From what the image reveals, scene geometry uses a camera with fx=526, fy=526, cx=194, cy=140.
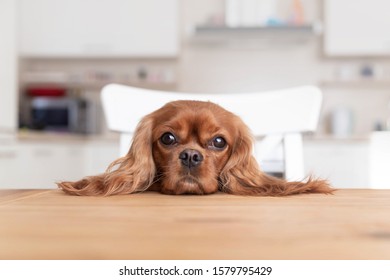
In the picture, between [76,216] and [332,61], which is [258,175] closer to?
[76,216]

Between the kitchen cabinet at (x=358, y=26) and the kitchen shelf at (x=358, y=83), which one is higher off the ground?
the kitchen cabinet at (x=358, y=26)

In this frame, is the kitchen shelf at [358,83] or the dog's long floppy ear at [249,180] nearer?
the dog's long floppy ear at [249,180]

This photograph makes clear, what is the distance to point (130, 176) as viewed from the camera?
1186mm

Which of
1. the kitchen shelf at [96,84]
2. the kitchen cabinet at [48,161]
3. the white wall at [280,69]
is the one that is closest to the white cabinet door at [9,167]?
the kitchen cabinet at [48,161]

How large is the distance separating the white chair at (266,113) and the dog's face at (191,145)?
18 cm

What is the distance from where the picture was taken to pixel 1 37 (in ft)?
13.2

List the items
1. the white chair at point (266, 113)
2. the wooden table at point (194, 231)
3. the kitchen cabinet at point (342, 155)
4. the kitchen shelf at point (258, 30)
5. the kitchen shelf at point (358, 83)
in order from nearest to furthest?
the wooden table at point (194, 231), the white chair at point (266, 113), the kitchen cabinet at point (342, 155), the kitchen shelf at point (258, 30), the kitchen shelf at point (358, 83)

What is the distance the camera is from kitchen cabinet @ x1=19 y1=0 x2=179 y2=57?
15.0ft

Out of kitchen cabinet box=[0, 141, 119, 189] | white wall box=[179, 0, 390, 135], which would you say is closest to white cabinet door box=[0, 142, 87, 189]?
kitchen cabinet box=[0, 141, 119, 189]

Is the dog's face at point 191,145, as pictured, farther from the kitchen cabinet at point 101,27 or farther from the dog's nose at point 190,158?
the kitchen cabinet at point 101,27

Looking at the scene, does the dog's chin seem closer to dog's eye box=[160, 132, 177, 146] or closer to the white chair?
dog's eye box=[160, 132, 177, 146]

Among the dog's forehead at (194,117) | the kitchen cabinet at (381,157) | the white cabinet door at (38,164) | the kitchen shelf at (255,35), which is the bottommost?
the white cabinet door at (38,164)

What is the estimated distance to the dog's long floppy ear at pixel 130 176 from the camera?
3.49ft
